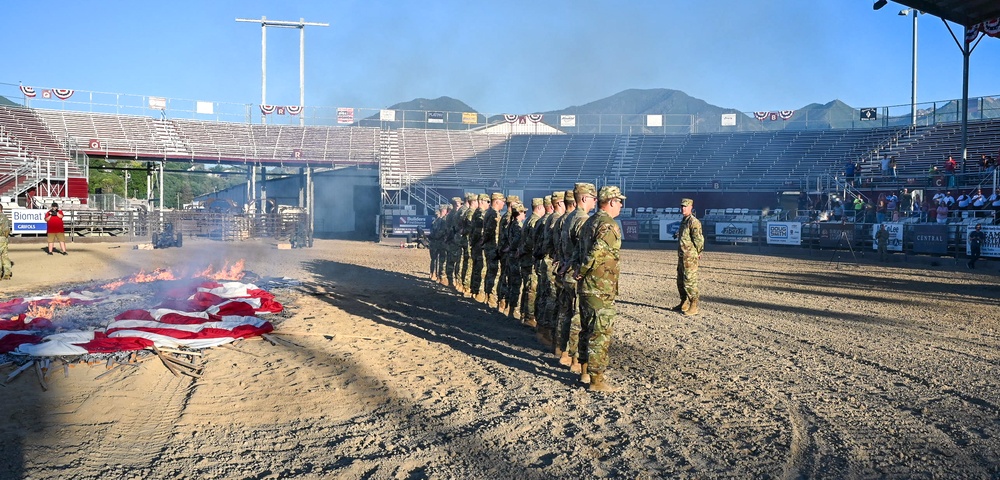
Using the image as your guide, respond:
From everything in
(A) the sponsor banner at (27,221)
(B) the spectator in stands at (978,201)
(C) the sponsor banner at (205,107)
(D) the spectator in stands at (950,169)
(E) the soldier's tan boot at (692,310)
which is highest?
(C) the sponsor banner at (205,107)

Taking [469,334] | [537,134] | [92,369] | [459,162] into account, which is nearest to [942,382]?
[469,334]

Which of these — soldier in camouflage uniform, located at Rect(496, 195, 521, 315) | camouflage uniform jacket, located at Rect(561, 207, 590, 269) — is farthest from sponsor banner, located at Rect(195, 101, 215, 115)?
camouflage uniform jacket, located at Rect(561, 207, 590, 269)

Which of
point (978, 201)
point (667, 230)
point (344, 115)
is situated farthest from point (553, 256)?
point (344, 115)

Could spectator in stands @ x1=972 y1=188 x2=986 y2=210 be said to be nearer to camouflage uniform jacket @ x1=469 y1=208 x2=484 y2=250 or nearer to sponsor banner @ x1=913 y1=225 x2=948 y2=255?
sponsor banner @ x1=913 y1=225 x2=948 y2=255

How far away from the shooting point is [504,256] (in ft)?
39.8

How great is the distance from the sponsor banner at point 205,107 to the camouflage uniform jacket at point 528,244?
125 ft

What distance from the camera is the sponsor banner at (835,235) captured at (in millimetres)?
25875

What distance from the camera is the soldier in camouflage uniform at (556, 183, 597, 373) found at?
25.5 ft

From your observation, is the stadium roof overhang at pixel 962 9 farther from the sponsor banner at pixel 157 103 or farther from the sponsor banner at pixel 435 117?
the sponsor banner at pixel 157 103

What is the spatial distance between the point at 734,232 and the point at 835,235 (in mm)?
4834

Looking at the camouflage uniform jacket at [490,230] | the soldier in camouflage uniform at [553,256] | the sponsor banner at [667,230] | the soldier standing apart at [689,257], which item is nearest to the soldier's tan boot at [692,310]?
the soldier standing apart at [689,257]

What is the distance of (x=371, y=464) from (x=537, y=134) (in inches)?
1844

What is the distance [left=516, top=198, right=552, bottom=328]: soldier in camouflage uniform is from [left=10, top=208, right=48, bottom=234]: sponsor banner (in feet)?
88.8

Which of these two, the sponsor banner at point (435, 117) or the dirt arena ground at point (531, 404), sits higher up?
the sponsor banner at point (435, 117)
